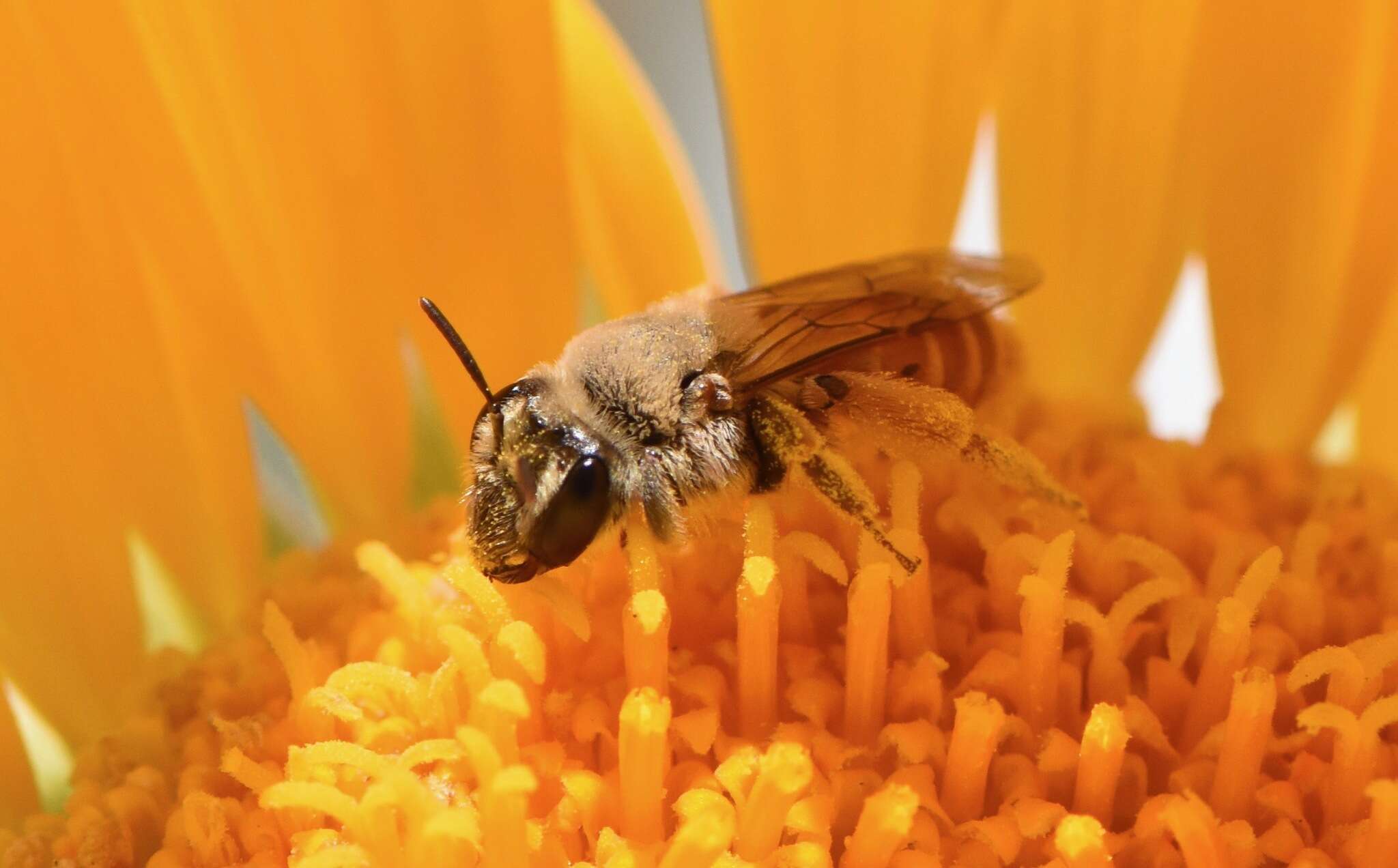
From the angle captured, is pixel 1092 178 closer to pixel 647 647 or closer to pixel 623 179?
pixel 623 179

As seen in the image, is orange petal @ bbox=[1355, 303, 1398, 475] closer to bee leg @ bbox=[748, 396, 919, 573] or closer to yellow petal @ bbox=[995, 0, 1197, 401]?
yellow petal @ bbox=[995, 0, 1197, 401]

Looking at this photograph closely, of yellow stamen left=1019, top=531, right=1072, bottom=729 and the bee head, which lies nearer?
the bee head

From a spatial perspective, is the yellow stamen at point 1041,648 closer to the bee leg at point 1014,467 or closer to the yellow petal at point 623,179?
the bee leg at point 1014,467

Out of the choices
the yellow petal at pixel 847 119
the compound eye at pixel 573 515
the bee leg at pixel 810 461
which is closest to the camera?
the compound eye at pixel 573 515

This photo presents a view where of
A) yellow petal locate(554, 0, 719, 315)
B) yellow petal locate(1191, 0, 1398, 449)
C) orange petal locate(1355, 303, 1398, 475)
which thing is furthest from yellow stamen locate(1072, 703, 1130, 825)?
yellow petal locate(554, 0, 719, 315)

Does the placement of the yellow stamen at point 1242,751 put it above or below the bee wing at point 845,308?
below

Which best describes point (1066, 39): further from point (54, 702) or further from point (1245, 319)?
point (54, 702)

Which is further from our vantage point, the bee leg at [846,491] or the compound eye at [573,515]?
the bee leg at [846,491]

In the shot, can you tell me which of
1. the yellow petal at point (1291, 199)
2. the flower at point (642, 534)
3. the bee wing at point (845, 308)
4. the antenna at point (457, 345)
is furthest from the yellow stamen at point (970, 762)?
the yellow petal at point (1291, 199)
